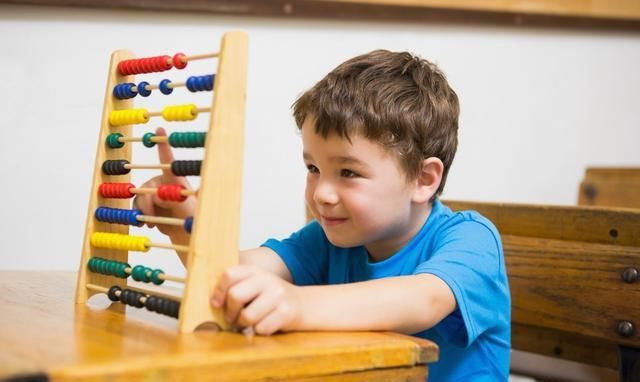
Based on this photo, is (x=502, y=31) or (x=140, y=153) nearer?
(x=140, y=153)

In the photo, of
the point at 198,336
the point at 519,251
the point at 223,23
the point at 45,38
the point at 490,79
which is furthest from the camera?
the point at 490,79

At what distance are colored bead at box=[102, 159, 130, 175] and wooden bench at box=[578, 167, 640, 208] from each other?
1.48 m

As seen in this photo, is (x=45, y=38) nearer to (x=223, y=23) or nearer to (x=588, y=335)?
(x=223, y=23)

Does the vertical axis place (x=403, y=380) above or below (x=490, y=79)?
below

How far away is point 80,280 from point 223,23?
3.39ft

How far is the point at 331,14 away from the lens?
2242mm

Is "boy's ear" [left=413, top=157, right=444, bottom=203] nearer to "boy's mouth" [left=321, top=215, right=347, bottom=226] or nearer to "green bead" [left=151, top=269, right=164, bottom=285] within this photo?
"boy's mouth" [left=321, top=215, right=347, bottom=226]

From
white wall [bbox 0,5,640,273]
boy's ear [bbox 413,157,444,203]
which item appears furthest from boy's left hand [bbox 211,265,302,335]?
white wall [bbox 0,5,640,273]

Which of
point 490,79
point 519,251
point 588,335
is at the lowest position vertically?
point 588,335

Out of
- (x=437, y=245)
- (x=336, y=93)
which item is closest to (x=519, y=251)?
(x=437, y=245)

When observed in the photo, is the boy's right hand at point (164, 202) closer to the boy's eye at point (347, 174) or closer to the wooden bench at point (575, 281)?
the boy's eye at point (347, 174)

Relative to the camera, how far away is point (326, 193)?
4.25 ft

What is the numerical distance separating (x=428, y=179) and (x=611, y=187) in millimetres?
1139

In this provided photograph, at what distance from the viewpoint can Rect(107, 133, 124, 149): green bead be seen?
1.28m
